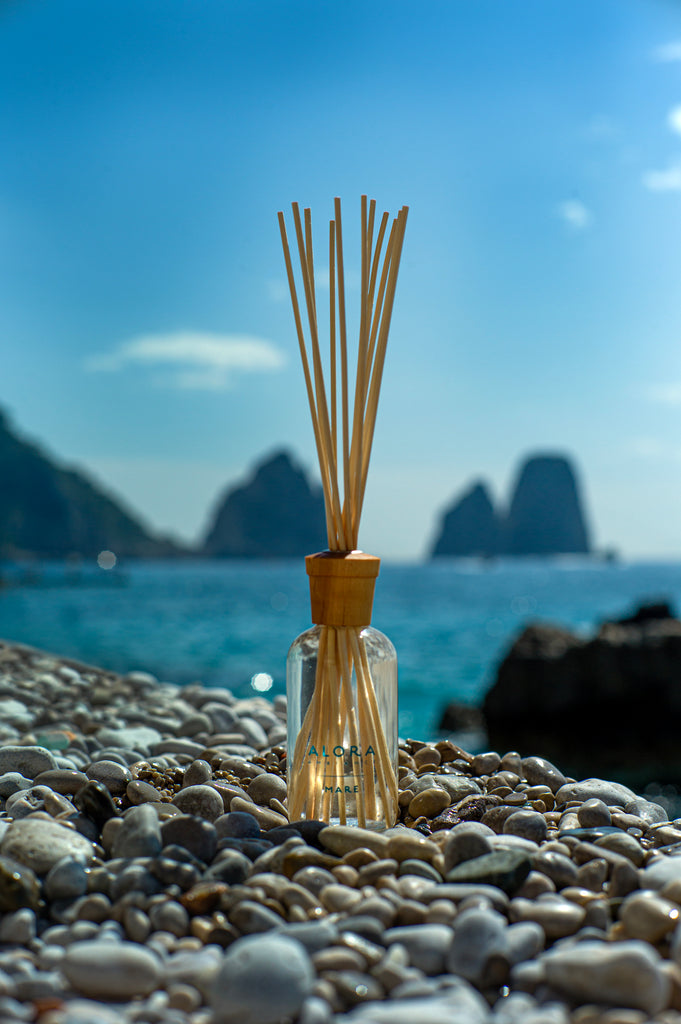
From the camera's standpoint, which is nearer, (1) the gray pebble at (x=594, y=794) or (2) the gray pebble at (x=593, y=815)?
(2) the gray pebble at (x=593, y=815)

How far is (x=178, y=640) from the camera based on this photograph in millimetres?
17547

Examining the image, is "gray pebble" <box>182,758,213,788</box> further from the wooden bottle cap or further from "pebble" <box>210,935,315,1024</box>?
"pebble" <box>210,935,315,1024</box>

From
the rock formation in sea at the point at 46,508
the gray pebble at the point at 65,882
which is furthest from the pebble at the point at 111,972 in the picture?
the rock formation in sea at the point at 46,508

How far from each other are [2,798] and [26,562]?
54674 millimetres

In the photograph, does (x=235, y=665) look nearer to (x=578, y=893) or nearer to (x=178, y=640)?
(x=178, y=640)

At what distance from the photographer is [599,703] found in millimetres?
6879

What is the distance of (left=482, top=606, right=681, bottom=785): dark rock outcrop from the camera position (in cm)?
678

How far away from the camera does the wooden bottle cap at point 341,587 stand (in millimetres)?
1672

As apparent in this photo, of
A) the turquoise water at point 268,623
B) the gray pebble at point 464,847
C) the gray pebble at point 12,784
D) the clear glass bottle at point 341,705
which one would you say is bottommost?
the turquoise water at point 268,623

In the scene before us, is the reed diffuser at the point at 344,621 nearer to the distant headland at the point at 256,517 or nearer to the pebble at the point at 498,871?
the pebble at the point at 498,871

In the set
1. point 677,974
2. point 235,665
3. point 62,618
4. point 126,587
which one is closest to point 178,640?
point 235,665

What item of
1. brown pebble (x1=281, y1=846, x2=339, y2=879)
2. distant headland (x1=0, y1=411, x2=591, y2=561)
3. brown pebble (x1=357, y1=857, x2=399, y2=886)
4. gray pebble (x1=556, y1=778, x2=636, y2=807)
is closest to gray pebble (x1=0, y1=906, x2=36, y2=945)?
brown pebble (x1=281, y1=846, x2=339, y2=879)

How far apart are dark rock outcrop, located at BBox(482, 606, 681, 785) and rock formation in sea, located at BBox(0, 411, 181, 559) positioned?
47.3m

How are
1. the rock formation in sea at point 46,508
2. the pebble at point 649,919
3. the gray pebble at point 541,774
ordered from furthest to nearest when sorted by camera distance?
the rock formation in sea at point 46,508 < the gray pebble at point 541,774 < the pebble at point 649,919
